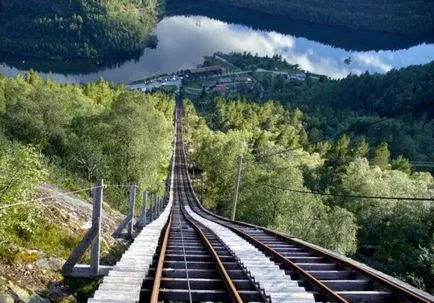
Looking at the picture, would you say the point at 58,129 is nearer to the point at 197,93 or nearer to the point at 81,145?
the point at 81,145

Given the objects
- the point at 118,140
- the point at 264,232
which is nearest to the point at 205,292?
the point at 264,232

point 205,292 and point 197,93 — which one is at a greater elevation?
point 197,93

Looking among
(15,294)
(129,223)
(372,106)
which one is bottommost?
(15,294)

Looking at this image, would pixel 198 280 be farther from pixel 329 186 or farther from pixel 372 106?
pixel 372 106

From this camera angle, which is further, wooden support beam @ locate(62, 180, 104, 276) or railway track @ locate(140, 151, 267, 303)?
wooden support beam @ locate(62, 180, 104, 276)

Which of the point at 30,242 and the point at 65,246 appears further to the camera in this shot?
the point at 65,246

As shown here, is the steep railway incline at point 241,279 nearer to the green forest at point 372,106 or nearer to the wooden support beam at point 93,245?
the wooden support beam at point 93,245

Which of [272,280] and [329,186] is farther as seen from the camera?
[329,186]

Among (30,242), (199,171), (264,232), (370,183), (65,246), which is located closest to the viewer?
(30,242)

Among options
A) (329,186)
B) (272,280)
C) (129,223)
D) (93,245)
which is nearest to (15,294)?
(93,245)

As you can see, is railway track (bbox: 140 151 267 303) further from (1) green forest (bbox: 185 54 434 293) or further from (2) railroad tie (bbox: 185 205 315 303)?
(1) green forest (bbox: 185 54 434 293)

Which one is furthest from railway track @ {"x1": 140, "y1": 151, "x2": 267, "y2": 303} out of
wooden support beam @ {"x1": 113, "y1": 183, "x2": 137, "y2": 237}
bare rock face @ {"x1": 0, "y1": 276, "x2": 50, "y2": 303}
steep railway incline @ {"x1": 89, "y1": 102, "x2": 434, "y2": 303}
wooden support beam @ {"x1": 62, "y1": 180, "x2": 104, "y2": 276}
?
wooden support beam @ {"x1": 113, "y1": 183, "x2": 137, "y2": 237}
